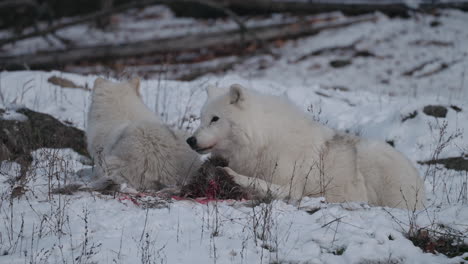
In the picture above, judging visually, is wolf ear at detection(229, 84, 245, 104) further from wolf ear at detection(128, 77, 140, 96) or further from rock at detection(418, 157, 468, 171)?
rock at detection(418, 157, 468, 171)

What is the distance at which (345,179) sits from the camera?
5539 mm

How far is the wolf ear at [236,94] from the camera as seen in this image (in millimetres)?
5270

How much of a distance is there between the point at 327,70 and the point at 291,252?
10.9m

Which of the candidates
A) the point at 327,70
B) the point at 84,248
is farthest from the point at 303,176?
the point at 327,70

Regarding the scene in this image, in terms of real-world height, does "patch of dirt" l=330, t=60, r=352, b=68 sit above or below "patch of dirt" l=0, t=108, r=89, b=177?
below

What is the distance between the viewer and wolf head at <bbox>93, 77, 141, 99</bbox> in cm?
722

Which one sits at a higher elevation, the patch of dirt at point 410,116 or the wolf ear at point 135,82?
the wolf ear at point 135,82

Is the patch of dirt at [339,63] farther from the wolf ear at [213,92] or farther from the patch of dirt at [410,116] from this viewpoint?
the wolf ear at [213,92]

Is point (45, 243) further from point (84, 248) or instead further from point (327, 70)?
point (327, 70)

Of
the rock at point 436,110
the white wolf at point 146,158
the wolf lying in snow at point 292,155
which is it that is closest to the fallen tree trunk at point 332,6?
the rock at point 436,110

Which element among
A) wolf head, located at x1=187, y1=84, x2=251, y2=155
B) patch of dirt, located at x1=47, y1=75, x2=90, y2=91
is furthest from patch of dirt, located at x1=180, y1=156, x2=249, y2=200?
patch of dirt, located at x1=47, y1=75, x2=90, y2=91

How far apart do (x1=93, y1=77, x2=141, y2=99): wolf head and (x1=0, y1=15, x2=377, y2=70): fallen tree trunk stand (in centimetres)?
652

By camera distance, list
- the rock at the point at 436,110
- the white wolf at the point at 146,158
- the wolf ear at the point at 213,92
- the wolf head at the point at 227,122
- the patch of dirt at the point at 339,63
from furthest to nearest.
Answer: the patch of dirt at the point at 339,63 → the rock at the point at 436,110 → the wolf ear at the point at 213,92 → the white wolf at the point at 146,158 → the wolf head at the point at 227,122

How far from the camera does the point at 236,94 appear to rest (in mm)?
5320
